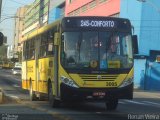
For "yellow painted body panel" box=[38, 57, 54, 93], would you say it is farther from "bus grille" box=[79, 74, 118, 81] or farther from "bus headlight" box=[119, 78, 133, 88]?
"bus headlight" box=[119, 78, 133, 88]

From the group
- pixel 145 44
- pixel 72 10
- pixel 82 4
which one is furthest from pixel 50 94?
pixel 72 10

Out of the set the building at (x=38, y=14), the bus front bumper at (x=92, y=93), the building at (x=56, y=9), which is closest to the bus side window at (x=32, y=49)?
the bus front bumper at (x=92, y=93)

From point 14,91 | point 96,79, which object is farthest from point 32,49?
point 14,91

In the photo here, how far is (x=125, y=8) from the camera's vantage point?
195 feet

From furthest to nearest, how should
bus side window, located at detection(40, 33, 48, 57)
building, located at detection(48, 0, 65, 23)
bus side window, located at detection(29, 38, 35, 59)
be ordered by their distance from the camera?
building, located at detection(48, 0, 65, 23) < bus side window, located at detection(29, 38, 35, 59) < bus side window, located at detection(40, 33, 48, 57)

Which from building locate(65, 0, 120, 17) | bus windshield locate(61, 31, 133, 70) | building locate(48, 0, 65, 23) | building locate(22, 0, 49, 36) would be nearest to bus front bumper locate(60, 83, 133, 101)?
bus windshield locate(61, 31, 133, 70)

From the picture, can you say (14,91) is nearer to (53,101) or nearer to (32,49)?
(32,49)

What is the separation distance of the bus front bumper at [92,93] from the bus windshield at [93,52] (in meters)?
0.74

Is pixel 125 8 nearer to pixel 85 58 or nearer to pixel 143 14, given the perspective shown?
pixel 143 14

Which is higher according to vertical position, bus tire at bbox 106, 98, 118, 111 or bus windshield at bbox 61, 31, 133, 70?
bus windshield at bbox 61, 31, 133, 70

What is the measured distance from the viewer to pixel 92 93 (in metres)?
19.2

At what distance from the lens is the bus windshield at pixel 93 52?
63.0 feet

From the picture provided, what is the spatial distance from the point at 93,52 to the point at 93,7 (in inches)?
2083

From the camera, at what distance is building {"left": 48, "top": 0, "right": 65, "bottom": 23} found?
100494mm
